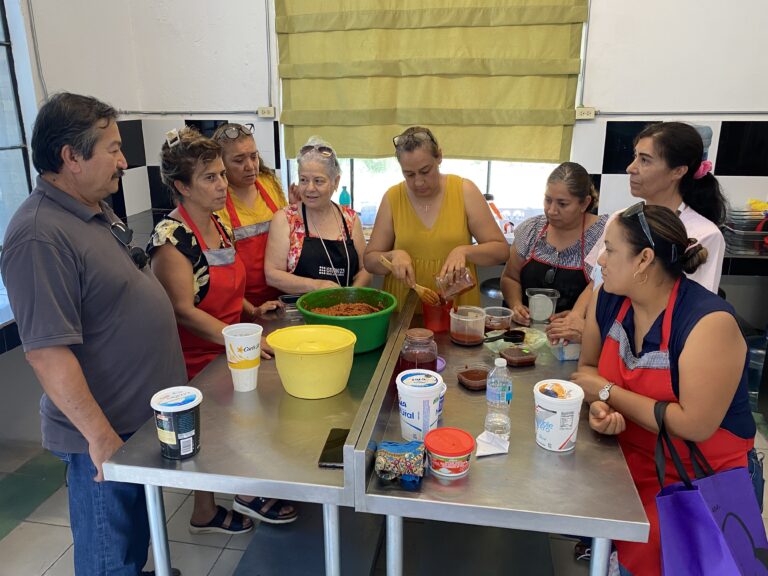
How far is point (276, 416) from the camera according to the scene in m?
1.67

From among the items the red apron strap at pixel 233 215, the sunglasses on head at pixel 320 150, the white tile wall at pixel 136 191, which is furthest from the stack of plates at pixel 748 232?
the white tile wall at pixel 136 191

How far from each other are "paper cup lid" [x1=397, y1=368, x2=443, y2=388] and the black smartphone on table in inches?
8.0

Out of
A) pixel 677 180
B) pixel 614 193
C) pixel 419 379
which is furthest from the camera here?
pixel 614 193

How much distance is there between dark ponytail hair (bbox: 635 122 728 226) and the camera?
2.03 meters

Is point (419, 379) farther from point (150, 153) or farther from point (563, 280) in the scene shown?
point (150, 153)

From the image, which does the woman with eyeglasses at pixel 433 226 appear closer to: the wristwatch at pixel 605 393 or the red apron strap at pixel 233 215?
the red apron strap at pixel 233 215

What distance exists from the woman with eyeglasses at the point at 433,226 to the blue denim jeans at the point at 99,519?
128 centimetres

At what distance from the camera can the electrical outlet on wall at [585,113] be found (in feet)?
12.1

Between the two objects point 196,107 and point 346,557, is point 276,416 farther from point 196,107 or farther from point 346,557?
point 196,107

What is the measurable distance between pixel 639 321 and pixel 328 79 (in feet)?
9.41

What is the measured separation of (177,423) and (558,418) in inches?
36.5

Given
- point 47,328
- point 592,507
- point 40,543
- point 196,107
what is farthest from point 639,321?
point 196,107

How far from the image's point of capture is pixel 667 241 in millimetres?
1604

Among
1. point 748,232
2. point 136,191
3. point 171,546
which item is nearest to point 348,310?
point 171,546
